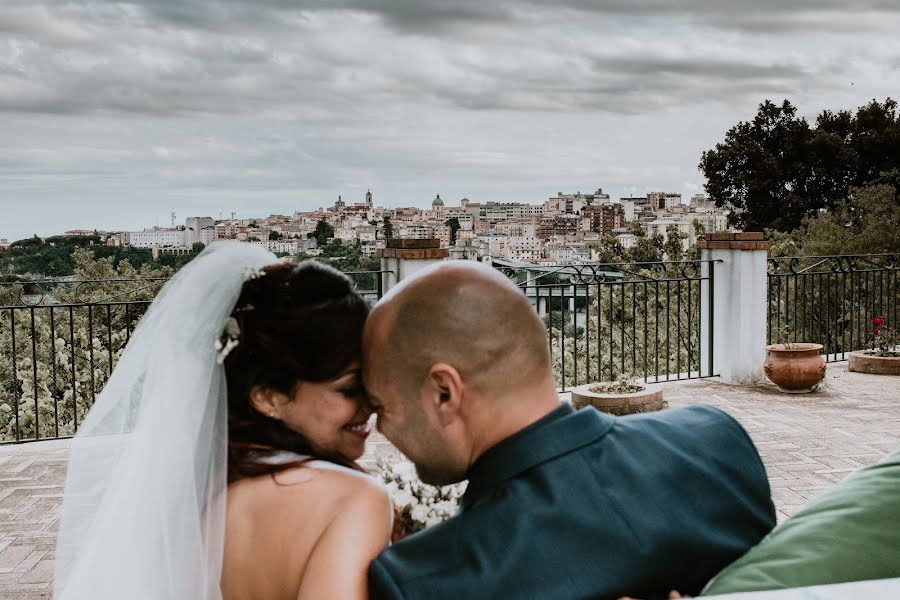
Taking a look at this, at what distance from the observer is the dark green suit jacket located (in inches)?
41.5

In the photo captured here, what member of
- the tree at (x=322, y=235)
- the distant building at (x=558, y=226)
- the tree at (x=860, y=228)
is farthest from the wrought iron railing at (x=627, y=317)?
the distant building at (x=558, y=226)

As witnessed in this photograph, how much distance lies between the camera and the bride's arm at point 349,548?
120cm

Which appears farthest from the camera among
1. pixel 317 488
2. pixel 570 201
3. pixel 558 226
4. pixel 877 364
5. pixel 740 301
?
pixel 570 201

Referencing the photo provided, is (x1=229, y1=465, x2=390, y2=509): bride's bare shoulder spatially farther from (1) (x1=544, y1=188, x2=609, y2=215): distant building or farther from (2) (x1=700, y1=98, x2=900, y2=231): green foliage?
(1) (x1=544, y1=188, x2=609, y2=215): distant building

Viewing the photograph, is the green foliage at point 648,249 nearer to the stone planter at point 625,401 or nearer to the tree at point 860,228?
the tree at point 860,228

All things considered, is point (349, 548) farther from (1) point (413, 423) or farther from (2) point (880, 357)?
(2) point (880, 357)

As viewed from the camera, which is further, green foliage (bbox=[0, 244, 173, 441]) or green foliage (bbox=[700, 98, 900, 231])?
green foliage (bbox=[700, 98, 900, 231])

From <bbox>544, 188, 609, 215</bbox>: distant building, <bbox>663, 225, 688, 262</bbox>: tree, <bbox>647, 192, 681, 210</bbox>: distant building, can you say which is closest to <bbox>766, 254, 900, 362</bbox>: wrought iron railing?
<bbox>663, 225, 688, 262</bbox>: tree

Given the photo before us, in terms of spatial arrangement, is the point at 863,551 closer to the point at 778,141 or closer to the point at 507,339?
the point at 507,339

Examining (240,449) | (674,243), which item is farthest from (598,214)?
(240,449)

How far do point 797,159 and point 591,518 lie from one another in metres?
23.8

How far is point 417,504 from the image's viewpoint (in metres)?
1.71

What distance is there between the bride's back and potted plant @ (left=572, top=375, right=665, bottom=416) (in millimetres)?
4926

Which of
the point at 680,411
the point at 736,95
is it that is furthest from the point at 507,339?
the point at 736,95
